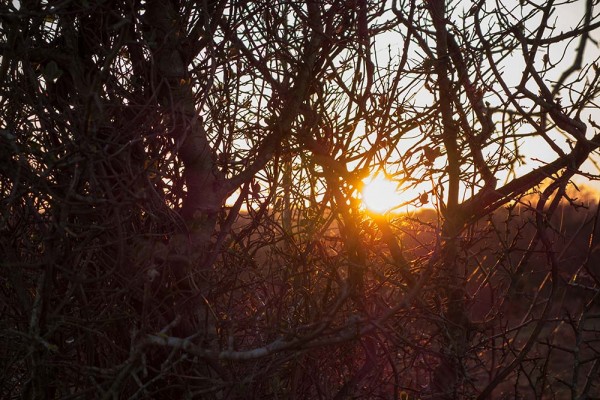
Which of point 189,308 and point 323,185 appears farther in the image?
point 323,185

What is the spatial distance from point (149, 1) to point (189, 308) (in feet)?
4.00

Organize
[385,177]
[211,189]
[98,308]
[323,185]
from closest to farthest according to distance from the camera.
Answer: [98,308] < [211,189] < [385,177] < [323,185]

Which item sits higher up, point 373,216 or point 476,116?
point 476,116

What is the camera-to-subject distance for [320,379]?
2.67 m

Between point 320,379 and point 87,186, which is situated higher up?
point 87,186

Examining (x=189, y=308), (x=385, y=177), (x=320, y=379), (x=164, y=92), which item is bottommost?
(x=320, y=379)

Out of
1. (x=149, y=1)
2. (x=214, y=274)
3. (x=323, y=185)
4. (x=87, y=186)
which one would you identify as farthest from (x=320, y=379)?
(x=149, y=1)

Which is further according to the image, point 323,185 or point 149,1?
point 323,185

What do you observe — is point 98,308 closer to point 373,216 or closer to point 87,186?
point 87,186

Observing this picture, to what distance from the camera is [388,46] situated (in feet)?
8.85

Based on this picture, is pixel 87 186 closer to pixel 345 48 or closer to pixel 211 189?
pixel 211 189

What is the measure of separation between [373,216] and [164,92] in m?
1.06

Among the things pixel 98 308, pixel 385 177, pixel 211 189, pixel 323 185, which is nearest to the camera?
pixel 98 308

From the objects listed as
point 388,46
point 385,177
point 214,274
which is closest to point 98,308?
point 214,274
